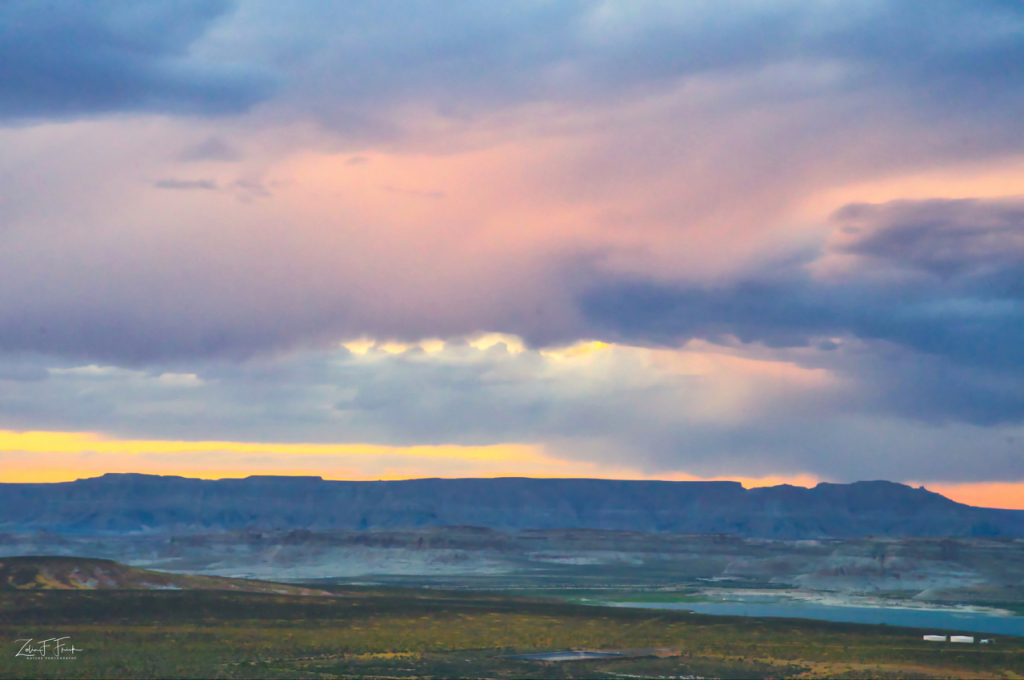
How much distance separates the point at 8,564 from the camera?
131000mm

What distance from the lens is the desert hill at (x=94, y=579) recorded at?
406 ft

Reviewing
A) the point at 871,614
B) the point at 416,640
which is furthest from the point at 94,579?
the point at 871,614

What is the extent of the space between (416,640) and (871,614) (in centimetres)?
6868

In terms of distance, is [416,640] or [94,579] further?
[94,579]

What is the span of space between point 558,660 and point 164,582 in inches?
2655

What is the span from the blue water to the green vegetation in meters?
12.2

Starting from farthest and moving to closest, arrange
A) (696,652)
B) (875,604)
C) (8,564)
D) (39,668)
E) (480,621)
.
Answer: (875,604) → (8,564) → (480,621) → (696,652) → (39,668)

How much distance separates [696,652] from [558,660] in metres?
13.1

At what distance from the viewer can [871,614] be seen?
138 meters

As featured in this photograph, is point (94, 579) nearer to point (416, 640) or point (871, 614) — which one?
point (416, 640)

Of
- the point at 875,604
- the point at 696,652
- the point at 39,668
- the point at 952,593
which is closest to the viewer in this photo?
the point at 39,668

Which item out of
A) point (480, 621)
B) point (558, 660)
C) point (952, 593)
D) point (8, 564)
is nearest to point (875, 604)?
point (952, 593)

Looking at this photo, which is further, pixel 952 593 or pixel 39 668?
pixel 952 593

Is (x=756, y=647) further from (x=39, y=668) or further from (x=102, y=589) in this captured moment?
(x=102, y=589)
